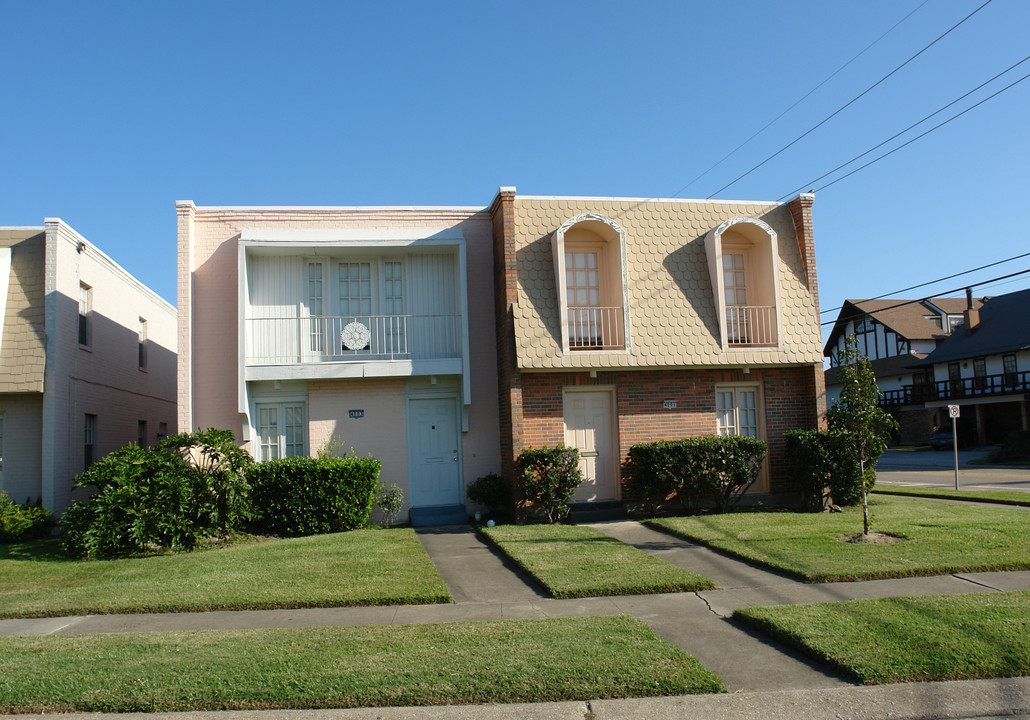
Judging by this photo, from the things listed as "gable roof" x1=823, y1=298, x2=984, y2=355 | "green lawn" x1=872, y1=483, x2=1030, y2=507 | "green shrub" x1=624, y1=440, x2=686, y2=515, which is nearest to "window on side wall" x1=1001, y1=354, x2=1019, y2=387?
"gable roof" x1=823, y1=298, x2=984, y2=355

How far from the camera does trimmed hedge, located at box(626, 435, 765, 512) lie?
13.3 m

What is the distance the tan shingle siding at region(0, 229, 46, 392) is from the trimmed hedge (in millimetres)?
11119

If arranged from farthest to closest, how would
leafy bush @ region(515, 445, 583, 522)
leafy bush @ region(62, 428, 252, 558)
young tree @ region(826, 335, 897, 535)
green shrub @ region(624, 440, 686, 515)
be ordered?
green shrub @ region(624, 440, 686, 515) < leafy bush @ region(515, 445, 583, 522) < leafy bush @ region(62, 428, 252, 558) < young tree @ region(826, 335, 897, 535)

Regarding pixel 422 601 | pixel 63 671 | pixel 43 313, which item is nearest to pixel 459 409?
pixel 422 601

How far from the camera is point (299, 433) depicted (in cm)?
1415

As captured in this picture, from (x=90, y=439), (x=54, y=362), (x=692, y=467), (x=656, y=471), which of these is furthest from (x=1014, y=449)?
(x=54, y=362)

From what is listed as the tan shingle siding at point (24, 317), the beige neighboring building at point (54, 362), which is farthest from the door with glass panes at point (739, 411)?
the tan shingle siding at point (24, 317)

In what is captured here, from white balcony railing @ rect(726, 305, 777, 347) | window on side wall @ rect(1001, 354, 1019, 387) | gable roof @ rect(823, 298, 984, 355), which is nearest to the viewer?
white balcony railing @ rect(726, 305, 777, 347)

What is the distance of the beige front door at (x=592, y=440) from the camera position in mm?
14055

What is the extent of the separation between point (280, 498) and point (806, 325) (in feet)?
34.4

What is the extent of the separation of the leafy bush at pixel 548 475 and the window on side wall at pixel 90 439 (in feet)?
30.3

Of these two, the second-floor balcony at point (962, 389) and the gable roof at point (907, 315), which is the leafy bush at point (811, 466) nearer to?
the second-floor balcony at point (962, 389)

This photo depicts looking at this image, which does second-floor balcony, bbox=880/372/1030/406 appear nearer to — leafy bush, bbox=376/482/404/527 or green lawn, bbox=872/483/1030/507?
green lawn, bbox=872/483/1030/507

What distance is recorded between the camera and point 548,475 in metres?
12.8
